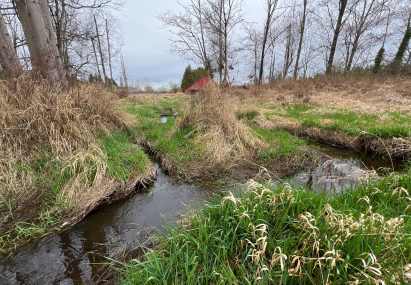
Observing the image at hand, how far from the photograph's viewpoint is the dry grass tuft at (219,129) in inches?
186

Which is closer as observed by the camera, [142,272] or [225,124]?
[142,272]

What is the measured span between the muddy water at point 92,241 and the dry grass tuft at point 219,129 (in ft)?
4.37

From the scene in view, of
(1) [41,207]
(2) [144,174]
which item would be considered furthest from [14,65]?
(2) [144,174]

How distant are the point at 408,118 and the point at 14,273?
30.8 ft

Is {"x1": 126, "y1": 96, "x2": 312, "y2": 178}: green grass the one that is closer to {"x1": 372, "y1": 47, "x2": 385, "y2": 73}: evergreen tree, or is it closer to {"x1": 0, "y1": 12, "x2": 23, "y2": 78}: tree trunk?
{"x1": 0, "y1": 12, "x2": 23, "y2": 78}: tree trunk

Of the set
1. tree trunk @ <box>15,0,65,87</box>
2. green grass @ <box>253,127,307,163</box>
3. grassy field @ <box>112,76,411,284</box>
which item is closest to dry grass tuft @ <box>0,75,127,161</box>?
tree trunk @ <box>15,0,65,87</box>

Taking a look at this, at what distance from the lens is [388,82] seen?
12461 mm

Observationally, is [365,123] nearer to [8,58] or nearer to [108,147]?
[108,147]

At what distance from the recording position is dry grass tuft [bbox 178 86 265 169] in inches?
186

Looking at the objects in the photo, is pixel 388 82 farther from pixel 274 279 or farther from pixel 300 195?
pixel 274 279

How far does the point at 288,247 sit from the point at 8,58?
6.69 metres

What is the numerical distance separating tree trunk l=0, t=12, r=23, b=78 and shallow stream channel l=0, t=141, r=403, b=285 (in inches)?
137

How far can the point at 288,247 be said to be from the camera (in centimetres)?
151

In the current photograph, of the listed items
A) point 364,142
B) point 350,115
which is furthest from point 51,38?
point 350,115
